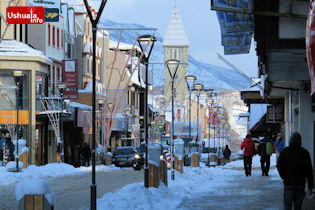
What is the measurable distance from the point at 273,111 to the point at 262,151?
27.7 ft

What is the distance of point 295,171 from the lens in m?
12.5

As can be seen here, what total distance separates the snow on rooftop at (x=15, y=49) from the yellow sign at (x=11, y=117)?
12.0ft

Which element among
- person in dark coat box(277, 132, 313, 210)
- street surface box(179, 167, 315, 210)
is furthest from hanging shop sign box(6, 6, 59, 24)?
person in dark coat box(277, 132, 313, 210)

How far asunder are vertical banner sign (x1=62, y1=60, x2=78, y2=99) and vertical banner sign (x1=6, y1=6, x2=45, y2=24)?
8191 millimetres

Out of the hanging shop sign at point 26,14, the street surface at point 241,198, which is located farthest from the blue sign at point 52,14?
the street surface at point 241,198

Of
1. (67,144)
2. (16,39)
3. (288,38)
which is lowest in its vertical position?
(67,144)

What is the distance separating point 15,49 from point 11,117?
4.36 m

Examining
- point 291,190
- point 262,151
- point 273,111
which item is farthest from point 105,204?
point 273,111

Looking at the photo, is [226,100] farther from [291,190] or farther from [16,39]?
[291,190]

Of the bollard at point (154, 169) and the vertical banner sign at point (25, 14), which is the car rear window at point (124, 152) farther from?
the bollard at point (154, 169)

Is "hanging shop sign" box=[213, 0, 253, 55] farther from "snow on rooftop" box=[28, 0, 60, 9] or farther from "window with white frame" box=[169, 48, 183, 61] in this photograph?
"window with white frame" box=[169, 48, 183, 61]

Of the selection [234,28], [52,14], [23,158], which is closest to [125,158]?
[52,14]

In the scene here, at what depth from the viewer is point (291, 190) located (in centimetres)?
1257

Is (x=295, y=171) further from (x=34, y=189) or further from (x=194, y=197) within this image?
(x=194, y=197)
